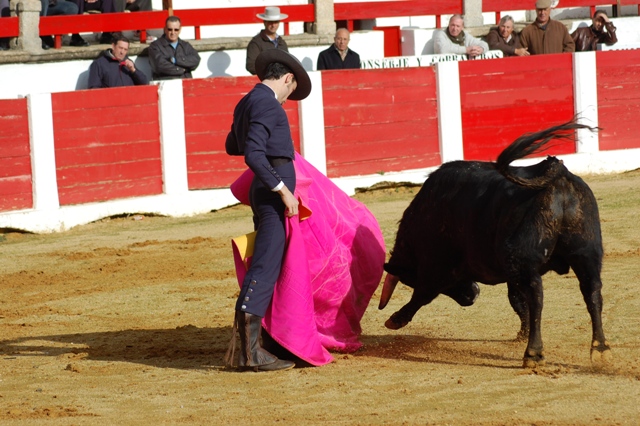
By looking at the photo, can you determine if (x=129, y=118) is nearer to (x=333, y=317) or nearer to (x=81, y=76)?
(x=81, y=76)

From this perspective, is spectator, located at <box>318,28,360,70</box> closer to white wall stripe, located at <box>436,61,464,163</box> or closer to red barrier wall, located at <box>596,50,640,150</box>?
white wall stripe, located at <box>436,61,464,163</box>

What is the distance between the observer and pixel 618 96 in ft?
45.1

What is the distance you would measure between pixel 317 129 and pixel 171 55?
1.83 meters

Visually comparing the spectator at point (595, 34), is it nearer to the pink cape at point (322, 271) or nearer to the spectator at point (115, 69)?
the spectator at point (115, 69)

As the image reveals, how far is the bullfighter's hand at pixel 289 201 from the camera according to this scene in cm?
510

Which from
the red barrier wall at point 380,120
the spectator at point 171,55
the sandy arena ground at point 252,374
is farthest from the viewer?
the red barrier wall at point 380,120

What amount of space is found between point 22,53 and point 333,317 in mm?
7494

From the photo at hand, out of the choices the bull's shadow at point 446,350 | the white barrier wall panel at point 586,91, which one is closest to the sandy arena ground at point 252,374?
the bull's shadow at point 446,350

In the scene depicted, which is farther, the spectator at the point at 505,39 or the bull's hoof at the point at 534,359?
the spectator at the point at 505,39

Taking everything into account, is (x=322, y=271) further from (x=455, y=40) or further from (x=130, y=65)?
(x=455, y=40)

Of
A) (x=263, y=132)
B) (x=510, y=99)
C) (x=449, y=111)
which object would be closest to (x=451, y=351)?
(x=263, y=132)

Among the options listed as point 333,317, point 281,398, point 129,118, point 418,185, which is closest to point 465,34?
point 418,185

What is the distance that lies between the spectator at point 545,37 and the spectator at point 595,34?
949mm

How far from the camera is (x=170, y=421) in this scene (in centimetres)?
446
